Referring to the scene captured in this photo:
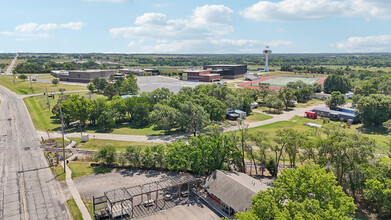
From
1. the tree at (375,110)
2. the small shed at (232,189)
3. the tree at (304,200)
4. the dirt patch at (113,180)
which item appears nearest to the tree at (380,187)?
the tree at (304,200)

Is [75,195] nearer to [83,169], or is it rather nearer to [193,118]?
[83,169]

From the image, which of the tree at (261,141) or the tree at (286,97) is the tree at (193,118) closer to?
the tree at (261,141)

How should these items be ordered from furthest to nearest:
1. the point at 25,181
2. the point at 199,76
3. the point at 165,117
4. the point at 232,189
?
the point at 199,76 < the point at 165,117 < the point at 25,181 < the point at 232,189

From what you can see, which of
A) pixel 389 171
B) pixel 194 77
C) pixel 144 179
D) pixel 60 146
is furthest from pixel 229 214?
pixel 194 77

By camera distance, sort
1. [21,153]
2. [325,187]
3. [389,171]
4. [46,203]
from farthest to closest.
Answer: [21,153]
[46,203]
[389,171]
[325,187]

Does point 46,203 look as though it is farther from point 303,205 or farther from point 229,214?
point 303,205

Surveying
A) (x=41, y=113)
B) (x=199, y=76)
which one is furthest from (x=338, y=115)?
(x=199, y=76)
